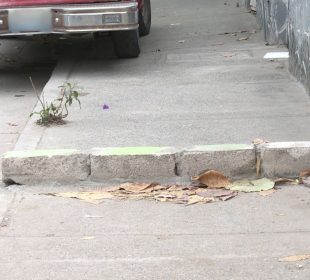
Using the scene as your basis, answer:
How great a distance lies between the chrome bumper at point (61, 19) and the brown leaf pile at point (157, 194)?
10.4 ft

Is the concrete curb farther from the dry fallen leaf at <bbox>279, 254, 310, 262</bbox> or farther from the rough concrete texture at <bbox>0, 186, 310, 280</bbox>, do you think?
the dry fallen leaf at <bbox>279, 254, 310, 262</bbox>

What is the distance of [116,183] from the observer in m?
5.43

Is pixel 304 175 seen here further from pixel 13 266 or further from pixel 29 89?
pixel 29 89

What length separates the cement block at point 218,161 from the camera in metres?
5.41

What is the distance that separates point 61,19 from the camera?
26.1 ft

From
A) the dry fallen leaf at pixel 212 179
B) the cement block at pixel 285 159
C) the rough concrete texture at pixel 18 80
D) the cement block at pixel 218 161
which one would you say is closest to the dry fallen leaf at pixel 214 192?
the dry fallen leaf at pixel 212 179

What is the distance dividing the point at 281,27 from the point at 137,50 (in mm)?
2106

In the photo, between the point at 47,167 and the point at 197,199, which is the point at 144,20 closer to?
the point at 47,167

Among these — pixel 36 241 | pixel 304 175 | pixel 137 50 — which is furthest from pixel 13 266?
pixel 137 50

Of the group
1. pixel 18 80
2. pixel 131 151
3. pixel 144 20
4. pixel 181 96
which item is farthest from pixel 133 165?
pixel 144 20

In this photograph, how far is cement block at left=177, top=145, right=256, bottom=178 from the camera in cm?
541

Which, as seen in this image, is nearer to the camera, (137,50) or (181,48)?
(137,50)

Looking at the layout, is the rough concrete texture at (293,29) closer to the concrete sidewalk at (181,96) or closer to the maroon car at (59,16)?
the concrete sidewalk at (181,96)

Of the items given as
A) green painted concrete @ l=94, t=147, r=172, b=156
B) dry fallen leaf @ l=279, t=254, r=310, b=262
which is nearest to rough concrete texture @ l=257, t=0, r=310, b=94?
green painted concrete @ l=94, t=147, r=172, b=156
